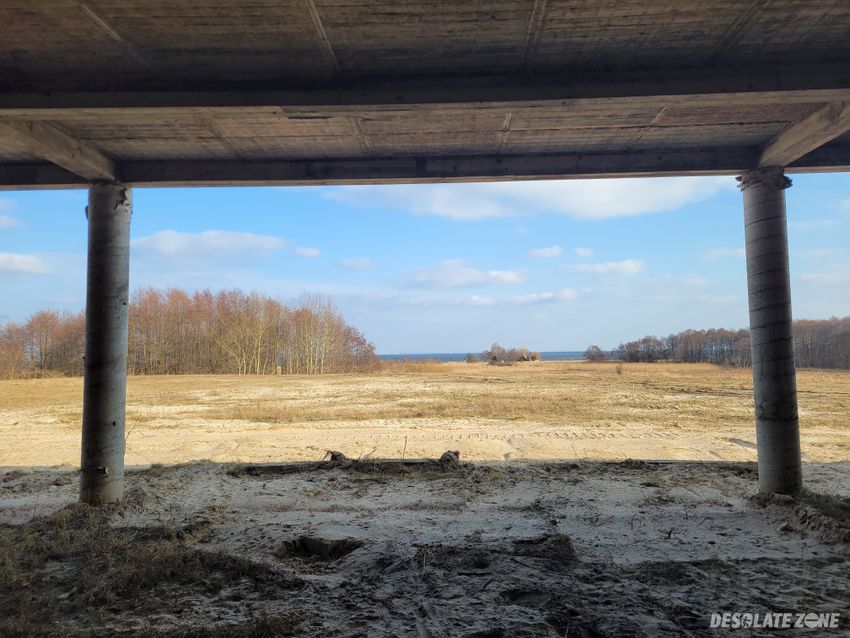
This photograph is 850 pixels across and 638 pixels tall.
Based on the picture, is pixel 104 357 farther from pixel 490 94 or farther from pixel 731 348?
pixel 731 348

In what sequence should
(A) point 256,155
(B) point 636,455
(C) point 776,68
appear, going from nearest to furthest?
1. (C) point 776,68
2. (A) point 256,155
3. (B) point 636,455

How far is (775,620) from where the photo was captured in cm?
411

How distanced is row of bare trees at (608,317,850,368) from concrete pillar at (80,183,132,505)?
43.2m

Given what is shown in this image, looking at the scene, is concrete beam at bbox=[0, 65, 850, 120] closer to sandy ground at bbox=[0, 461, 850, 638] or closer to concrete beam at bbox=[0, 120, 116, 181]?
concrete beam at bbox=[0, 120, 116, 181]

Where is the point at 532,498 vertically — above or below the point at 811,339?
below

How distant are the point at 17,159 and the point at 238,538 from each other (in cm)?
604

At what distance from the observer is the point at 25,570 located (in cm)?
524

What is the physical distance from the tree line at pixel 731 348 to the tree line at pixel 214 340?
31.7 metres

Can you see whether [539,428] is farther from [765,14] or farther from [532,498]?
[765,14]

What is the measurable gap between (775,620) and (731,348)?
5386 cm

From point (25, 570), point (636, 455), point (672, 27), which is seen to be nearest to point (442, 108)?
point (672, 27)

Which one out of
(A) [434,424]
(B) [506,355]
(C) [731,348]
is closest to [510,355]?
(B) [506,355]

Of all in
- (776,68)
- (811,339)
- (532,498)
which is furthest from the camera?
(811,339)

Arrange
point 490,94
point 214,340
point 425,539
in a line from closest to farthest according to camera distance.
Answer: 1. point 490,94
2. point 425,539
3. point 214,340
